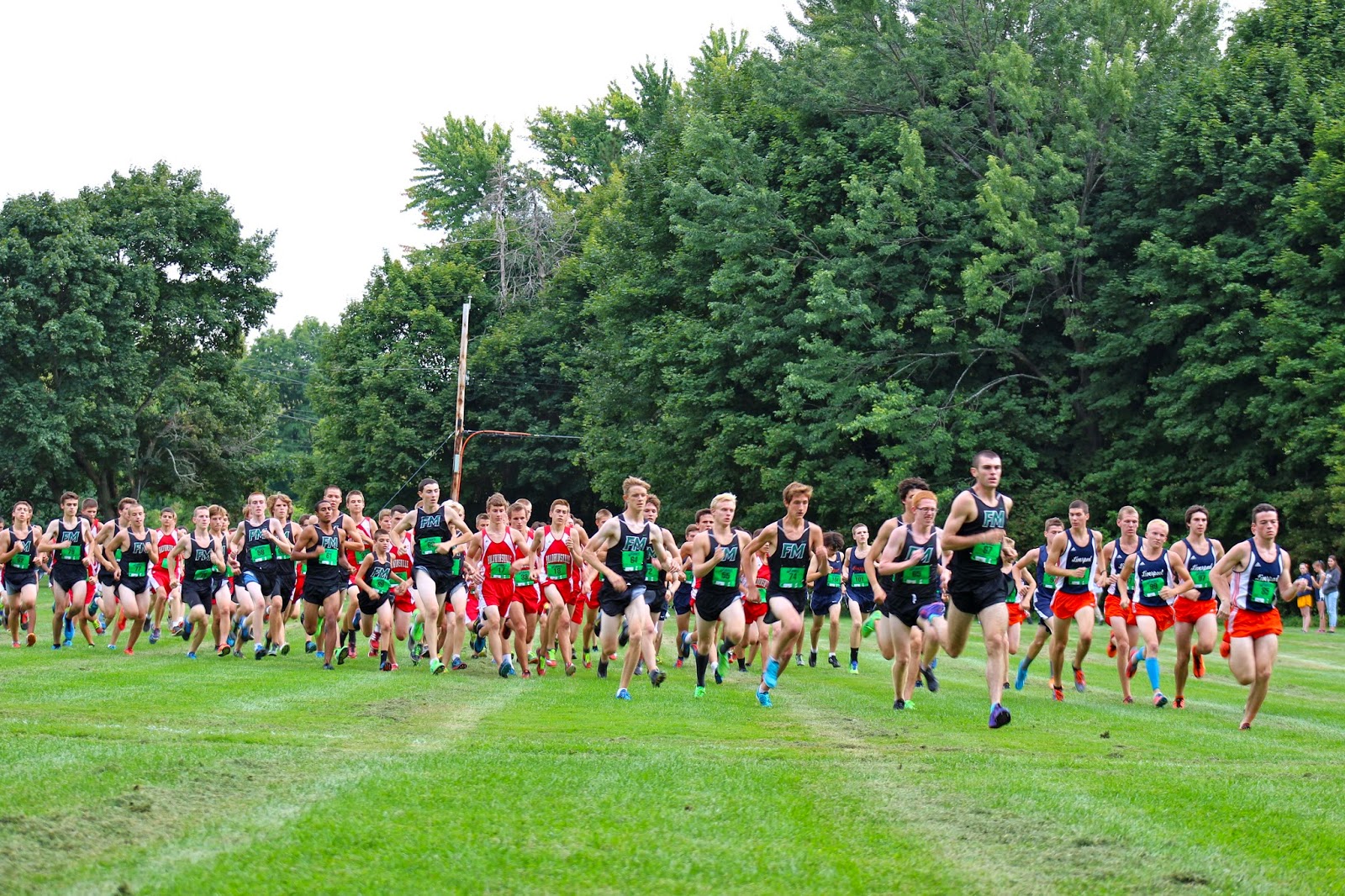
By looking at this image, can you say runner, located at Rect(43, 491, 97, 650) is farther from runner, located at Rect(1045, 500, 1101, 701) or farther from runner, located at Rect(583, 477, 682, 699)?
runner, located at Rect(1045, 500, 1101, 701)

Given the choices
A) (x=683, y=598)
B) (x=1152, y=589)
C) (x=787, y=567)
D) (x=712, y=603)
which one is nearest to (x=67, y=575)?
(x=683, y=598)

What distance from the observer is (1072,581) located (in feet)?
52.7

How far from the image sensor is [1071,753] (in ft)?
35.4

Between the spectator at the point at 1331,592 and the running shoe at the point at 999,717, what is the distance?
27.3 meters

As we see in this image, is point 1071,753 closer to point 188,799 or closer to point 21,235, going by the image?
point 188,799

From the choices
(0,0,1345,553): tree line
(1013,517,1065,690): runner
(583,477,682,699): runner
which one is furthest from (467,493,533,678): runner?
(0,0,1345,553): tree line

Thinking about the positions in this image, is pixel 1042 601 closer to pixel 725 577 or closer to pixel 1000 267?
pixel 725 577

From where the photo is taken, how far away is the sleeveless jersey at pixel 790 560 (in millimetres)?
14791

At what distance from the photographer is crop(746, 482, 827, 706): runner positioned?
14.3m

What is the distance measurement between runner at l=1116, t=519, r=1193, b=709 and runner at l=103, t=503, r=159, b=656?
13.0m

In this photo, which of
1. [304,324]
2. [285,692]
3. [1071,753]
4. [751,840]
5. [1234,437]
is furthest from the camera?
[304,324]

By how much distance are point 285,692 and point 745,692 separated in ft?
16.0

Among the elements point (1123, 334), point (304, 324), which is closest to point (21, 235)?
point (1123, 334)

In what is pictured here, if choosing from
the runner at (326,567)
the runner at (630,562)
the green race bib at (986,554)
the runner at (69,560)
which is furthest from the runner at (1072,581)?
the runner at (69,560)
